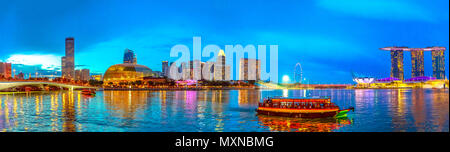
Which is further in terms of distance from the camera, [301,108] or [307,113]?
[301,108]

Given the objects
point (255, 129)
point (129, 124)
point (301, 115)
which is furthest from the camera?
point (301, 115)

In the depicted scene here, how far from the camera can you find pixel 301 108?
35.6m

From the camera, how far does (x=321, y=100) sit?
132 feet

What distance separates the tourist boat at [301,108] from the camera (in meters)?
35.3

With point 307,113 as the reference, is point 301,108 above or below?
above

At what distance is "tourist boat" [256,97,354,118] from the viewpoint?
35281 millimetres

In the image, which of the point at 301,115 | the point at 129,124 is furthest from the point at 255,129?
the point at 129,124
